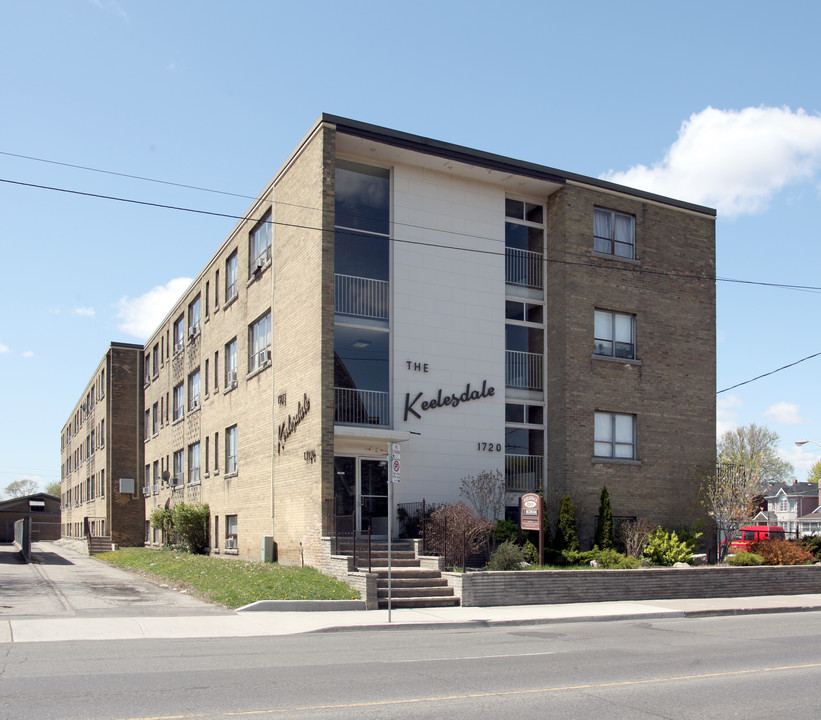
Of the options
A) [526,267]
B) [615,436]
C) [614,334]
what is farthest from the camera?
[526,267]

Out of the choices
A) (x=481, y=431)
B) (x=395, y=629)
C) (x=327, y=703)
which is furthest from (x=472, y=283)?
(x=327, y=703)

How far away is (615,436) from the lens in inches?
1025

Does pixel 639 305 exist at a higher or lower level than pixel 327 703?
higher

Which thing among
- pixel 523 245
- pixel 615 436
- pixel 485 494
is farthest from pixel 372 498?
pixel 523 245

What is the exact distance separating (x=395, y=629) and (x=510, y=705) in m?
7.07

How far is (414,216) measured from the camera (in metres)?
24.7

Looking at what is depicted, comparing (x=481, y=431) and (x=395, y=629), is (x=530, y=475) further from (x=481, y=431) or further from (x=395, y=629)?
(x=395, y=629)

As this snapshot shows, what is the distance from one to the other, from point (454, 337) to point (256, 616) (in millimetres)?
11423

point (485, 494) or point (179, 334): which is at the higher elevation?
point (179, 334)

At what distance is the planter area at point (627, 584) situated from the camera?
18.1 m

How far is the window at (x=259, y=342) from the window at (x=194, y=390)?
7.78 metres

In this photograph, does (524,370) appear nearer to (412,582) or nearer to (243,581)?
(412,582)

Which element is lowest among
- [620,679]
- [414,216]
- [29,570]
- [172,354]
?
[29,570]

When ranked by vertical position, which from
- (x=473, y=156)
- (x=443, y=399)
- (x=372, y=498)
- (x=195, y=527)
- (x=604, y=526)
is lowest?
(x=195, y=527)
